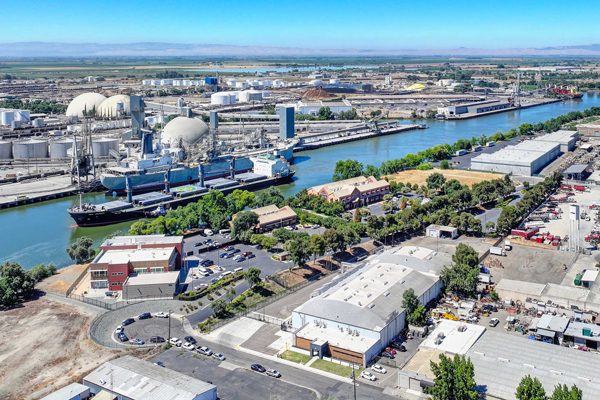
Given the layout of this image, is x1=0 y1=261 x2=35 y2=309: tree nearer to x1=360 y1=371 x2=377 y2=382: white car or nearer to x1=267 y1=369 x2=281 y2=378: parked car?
x1=267 y1=369 x2=281 y2=378: parked car

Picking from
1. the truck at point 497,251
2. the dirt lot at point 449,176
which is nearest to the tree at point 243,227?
the truck at point 497,251

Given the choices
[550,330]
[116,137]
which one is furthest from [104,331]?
[116,137]

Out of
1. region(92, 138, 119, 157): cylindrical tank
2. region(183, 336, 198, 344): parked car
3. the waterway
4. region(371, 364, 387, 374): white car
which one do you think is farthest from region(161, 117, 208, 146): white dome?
region(371, 364, 387, 374): white car

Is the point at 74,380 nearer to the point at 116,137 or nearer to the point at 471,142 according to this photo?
the point at 116,137

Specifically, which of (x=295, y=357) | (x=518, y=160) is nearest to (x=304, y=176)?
(x=518, y=160)

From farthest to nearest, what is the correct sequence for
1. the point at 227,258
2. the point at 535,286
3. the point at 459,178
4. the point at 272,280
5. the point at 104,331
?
the point at 459,178 → the point at 227,258 → the point at 272,280 → the point at 535,286 → the point at 104,331

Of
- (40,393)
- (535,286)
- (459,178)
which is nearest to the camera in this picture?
(40,393)

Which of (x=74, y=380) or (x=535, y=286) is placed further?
(x=535, y=286)
